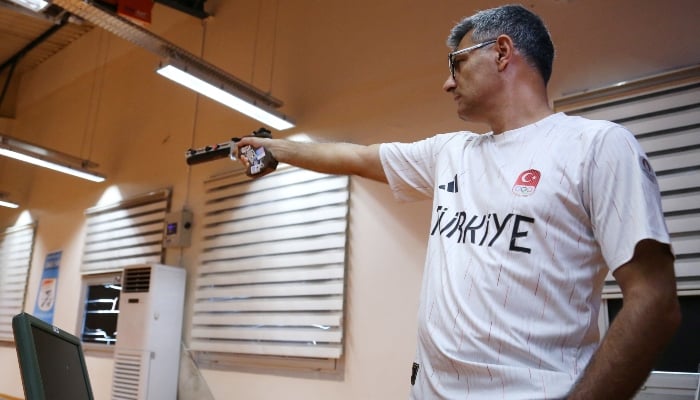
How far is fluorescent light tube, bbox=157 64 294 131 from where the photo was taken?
3484mm

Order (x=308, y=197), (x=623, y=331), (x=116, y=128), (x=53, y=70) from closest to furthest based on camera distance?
(x=623, y=331)
(x=308, y=197)
(x=116, y=128)
(x=53, y=70)

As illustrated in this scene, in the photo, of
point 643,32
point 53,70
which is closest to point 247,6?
point 643,32

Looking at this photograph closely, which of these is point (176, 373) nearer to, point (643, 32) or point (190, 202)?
point (190, 202)

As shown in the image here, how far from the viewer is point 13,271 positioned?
6996mm

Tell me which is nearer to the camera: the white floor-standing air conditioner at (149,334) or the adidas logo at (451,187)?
the adidas logo at (451,187)

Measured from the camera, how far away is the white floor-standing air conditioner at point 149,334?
4.23 meters

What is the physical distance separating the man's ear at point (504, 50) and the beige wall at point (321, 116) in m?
1.72

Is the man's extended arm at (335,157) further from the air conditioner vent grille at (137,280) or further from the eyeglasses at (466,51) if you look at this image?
the air conditioner vent grille at (137,280)

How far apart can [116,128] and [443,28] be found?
4133mm

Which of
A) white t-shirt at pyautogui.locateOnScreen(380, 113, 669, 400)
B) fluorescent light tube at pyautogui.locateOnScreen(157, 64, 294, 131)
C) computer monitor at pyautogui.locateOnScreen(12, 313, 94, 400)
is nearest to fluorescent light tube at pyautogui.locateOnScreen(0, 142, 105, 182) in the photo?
fluorescent light tube at pyautogui.locateOnScreen(157, 64, 294, 131)

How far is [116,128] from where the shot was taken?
6.11 meters

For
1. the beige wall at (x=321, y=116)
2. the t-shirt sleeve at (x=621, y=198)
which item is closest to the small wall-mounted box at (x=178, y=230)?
the beige wall at (x=321, y=116)

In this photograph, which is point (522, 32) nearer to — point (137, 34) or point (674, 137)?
point (674, 137)

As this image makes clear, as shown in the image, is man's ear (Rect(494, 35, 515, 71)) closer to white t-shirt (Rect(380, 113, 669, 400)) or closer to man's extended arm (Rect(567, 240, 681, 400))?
white t-shirt (Rect(380, 113, 669, 400))
